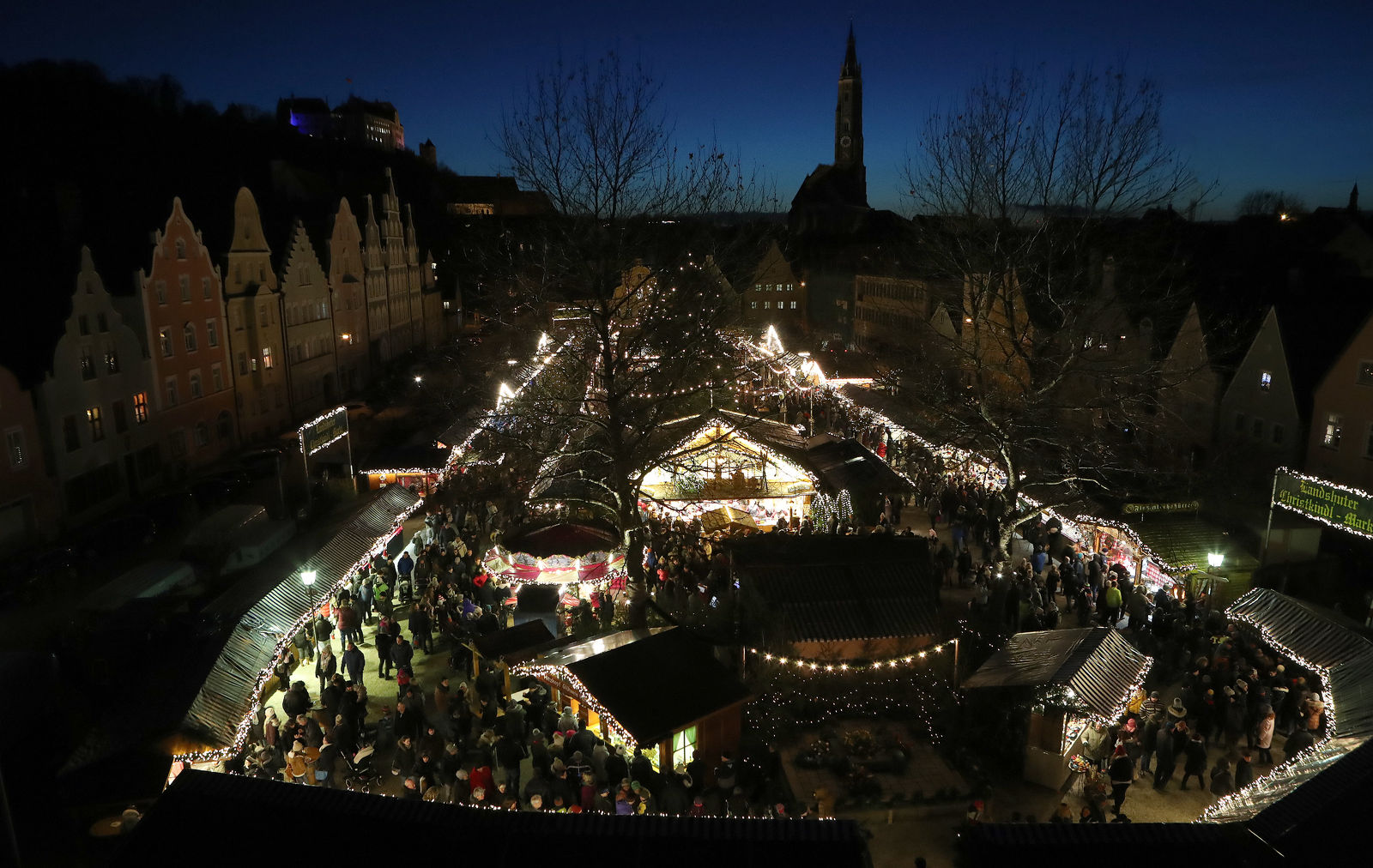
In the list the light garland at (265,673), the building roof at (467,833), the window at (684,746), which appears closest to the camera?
the building roof at (467,833)

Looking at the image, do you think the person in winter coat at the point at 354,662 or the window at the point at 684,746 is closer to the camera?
the window at the point at 684,746

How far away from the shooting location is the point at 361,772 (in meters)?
11.6

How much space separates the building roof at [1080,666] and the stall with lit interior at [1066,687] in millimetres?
10

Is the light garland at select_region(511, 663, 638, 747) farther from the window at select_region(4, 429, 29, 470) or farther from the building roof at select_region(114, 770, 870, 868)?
the window at select_region(4, 429, 29, 470)

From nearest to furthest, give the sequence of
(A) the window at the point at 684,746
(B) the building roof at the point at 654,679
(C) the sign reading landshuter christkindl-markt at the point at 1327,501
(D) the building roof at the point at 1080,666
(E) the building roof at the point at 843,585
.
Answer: (D) the building roof at the point at 1080,666 < (B) the building roof at the point at 654,679 < (A) the window at the point at 684,746 < (E) the building roof at the point at 843,585 < (C) the sign reading landshuter christkindl-markt at the point at 1327,501

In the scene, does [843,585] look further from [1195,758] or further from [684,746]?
[1195,758]

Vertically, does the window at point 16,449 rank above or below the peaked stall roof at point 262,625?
above

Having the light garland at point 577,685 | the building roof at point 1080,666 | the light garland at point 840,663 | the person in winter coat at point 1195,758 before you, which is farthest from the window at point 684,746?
the person in winter coat at point 1195,758

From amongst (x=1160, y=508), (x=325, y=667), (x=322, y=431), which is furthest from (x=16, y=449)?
(x=1160, y=508)

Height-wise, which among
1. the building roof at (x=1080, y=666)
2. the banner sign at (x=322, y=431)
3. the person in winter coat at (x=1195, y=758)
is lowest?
A: the person in winter coat at (x=1195, y=758)

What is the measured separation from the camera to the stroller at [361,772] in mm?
11453

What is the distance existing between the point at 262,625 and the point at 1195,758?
13.1 meters

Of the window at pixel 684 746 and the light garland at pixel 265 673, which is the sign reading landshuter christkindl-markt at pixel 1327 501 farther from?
the light garland at pixel 265 673

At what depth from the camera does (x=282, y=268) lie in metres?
34.7
